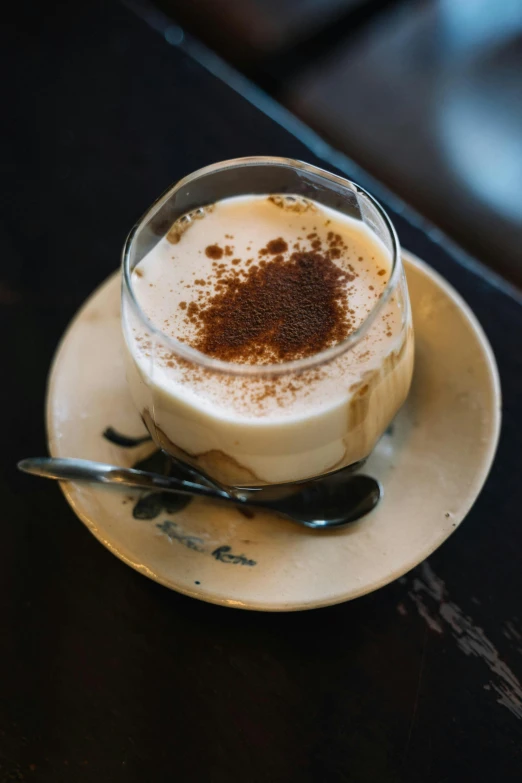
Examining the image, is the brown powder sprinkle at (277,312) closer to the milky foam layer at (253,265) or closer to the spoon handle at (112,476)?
the milky foam layer at (253,265)

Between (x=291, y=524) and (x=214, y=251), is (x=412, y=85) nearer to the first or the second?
(x=214, y=251)

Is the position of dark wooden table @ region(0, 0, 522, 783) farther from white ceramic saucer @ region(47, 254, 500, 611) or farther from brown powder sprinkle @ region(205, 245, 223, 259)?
brown powder sprinkle @ region(205, 245, 223, 259)

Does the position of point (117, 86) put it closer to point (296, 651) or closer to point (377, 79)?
point (377, 79)

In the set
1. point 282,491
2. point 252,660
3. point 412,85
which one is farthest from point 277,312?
point 412,85

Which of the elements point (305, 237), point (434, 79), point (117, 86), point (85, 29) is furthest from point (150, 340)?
point (434, 79)

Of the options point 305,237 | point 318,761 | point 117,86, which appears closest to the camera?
point 318,761
